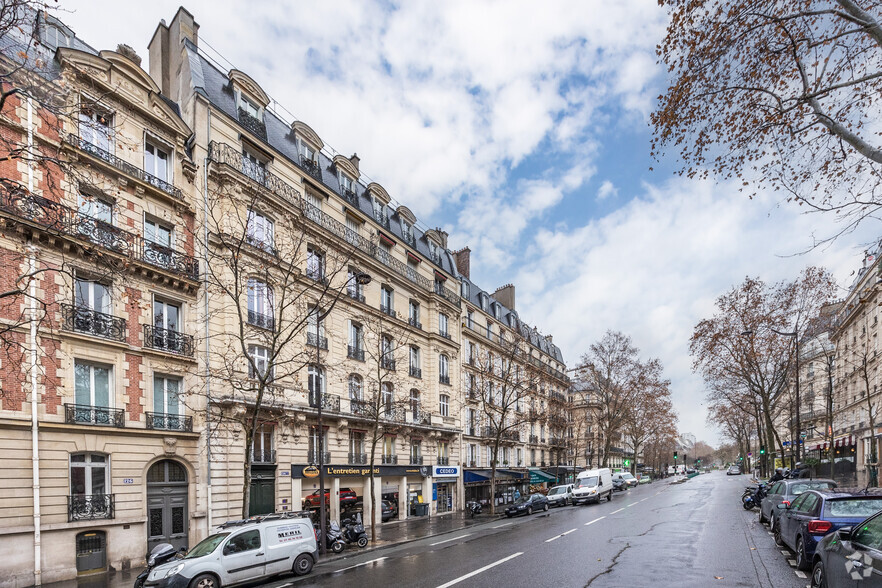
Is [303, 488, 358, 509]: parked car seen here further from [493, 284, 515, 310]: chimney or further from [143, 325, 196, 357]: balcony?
[493, 284, 515, 310]: chimney

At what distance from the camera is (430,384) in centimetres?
3381

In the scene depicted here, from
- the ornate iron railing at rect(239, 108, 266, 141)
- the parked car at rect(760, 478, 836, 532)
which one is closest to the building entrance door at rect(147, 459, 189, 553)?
the ornate iron railing at rect(239, 108, 266, 141)

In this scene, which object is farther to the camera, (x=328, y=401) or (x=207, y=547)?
(x=328, y=401)

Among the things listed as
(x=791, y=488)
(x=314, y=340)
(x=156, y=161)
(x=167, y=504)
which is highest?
(x=156, y=161)

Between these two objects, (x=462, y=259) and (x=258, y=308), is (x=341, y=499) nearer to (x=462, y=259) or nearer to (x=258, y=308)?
(x=258, y=308)

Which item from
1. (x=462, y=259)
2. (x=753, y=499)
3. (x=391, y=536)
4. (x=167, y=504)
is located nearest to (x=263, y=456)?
(x=167, y=504)

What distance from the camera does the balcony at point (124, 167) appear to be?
53.5 feet

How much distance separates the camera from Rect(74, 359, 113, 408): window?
1562cm

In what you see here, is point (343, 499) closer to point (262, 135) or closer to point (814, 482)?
point (262, 135)

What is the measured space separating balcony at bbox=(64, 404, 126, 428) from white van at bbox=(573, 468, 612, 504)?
90.7ft

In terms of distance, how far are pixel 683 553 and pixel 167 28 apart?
89.1ft

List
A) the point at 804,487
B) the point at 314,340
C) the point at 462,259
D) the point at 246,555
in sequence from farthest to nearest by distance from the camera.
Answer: the point at 462,259
the point at 314,340
the point at 804,487
the point at 246,555

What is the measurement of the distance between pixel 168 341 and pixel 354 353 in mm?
9995

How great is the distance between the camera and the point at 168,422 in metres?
17.8
